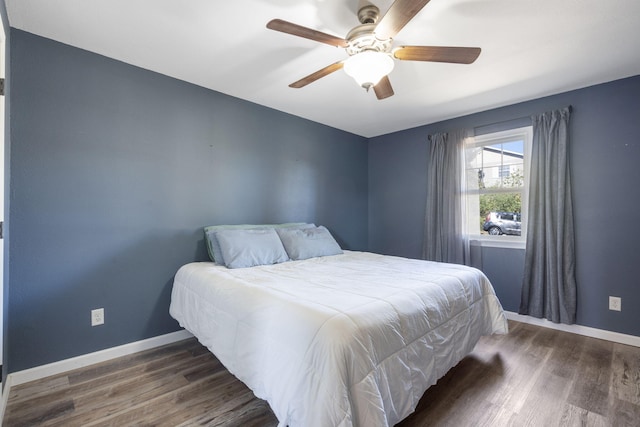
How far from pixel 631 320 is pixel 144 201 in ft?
14.3

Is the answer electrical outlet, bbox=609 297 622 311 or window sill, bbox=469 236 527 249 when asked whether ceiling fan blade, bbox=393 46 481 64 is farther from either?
electrical outlet, bbox=609 297 622 311

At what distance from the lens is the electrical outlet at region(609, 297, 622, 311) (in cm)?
260

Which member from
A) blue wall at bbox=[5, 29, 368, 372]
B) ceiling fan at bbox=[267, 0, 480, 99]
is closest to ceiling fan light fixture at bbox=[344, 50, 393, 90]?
ceiling fan at bbox=[267, 0, 480, 99]

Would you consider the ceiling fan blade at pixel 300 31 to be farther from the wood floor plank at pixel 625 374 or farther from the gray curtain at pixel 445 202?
the wood floor plank at pixel 625 374

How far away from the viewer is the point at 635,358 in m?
2.28

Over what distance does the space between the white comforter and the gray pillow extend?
156 millimetres

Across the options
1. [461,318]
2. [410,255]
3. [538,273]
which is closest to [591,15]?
[461,318]

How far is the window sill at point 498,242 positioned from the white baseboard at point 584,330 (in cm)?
73

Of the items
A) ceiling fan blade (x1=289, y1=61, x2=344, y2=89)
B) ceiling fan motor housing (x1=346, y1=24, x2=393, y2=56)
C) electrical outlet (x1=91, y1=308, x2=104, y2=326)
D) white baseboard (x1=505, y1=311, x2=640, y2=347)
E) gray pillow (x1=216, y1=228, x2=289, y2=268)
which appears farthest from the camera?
white baseboard (x1=505, y1=311, x2=640, y2=347)

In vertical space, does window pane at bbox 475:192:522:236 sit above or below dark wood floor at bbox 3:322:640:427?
above

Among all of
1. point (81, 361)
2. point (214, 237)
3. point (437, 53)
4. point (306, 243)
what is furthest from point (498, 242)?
point (81, 361)

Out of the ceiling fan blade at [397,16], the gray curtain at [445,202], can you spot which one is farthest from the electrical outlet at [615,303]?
the ceiling fan blade at [397,16]

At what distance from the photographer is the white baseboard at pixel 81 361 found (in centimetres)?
187

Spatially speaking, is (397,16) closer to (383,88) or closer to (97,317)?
(383,88)
